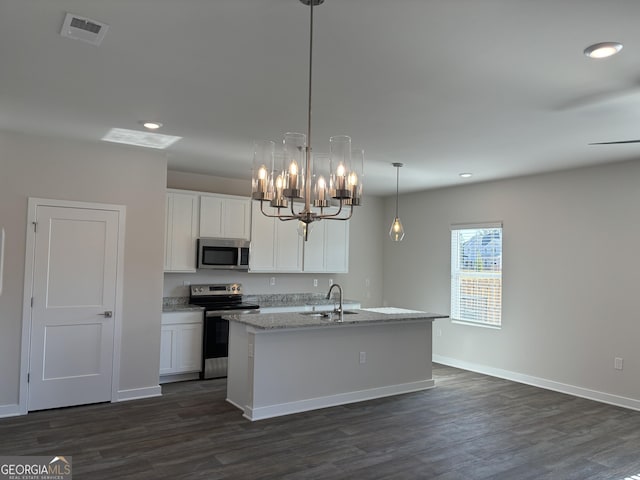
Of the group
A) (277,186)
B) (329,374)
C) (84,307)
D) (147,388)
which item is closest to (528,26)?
(277,186)

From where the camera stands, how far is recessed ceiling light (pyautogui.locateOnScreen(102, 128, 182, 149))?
4.44 meters

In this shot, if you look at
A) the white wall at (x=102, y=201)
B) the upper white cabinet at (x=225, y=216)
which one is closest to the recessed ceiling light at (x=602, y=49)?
Result: the white wall at (x=102, y=201)

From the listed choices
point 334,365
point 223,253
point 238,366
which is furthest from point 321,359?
point 223,253

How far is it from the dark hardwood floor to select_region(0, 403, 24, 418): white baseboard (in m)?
0.10

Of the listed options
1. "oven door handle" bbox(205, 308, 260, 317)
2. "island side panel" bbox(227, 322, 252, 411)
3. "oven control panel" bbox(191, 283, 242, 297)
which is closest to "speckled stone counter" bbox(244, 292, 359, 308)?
"oven control panel" bbox(191, 283, 242, 297)

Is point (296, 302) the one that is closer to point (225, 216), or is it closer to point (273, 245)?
point (273, 245)

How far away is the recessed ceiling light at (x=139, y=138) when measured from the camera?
4438mm

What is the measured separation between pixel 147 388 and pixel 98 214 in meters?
1.93

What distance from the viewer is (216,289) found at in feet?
21.4

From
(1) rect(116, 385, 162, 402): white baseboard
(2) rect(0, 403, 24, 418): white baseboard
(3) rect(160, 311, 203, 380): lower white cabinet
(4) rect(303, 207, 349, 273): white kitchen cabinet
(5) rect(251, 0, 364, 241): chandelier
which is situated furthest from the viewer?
(4) rect(303, 207, 349, 273): white kitchen cabinet

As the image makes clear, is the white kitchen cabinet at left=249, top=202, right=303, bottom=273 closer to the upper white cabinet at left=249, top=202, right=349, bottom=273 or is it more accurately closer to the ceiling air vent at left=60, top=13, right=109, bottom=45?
the upper white cabinet at left=249, top=202, right=349, bottom=273

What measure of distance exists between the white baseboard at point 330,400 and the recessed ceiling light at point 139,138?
8.85 ft

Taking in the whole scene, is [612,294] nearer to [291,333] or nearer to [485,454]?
[485,454]

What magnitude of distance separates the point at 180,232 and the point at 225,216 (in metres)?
0.64
